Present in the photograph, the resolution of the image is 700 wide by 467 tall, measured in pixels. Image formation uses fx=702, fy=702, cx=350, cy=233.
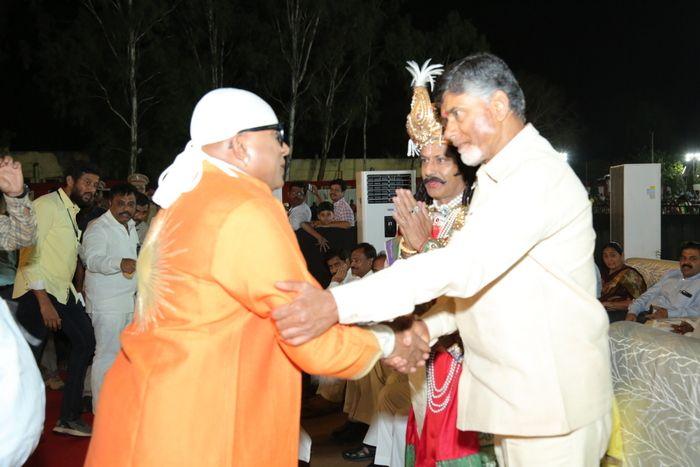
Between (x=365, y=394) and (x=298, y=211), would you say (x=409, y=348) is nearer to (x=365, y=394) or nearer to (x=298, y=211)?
(x=365, y=394)

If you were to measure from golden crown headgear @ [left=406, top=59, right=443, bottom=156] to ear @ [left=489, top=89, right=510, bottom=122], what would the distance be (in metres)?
1.06

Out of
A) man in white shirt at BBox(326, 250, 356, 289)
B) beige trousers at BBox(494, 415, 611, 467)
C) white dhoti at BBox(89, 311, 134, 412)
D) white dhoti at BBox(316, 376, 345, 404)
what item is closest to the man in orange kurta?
beige trousers at BBox(494, 415, 611, 467)

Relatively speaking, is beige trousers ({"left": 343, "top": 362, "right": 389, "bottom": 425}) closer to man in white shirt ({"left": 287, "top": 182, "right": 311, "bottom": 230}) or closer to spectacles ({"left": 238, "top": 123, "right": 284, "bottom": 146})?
spectacles ({"left": 238, "top": 123, "right": 284, "bottom": 146})

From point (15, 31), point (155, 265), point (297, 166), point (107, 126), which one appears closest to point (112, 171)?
point (107, 126)

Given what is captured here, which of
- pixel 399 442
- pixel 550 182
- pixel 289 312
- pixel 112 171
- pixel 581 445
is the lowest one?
pixel 399 442

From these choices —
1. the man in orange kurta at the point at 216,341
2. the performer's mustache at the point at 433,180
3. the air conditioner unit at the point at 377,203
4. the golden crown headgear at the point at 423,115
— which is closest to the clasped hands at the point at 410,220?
the performer's mustache at the point at 433,180

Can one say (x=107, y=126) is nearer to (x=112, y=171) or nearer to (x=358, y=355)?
(x=112, y=171)

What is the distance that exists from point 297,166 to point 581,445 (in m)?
30.2

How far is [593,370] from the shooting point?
232 centimetres

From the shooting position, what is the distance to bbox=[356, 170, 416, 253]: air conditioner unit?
27.0 ft

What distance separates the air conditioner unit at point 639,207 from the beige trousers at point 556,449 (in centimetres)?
831

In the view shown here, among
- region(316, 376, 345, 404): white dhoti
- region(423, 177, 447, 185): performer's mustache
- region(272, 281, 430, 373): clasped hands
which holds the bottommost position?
region(316, 376, 345, 404): white dhoti

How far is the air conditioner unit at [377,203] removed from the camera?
27.0 ft

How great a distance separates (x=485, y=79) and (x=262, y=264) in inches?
39.7
